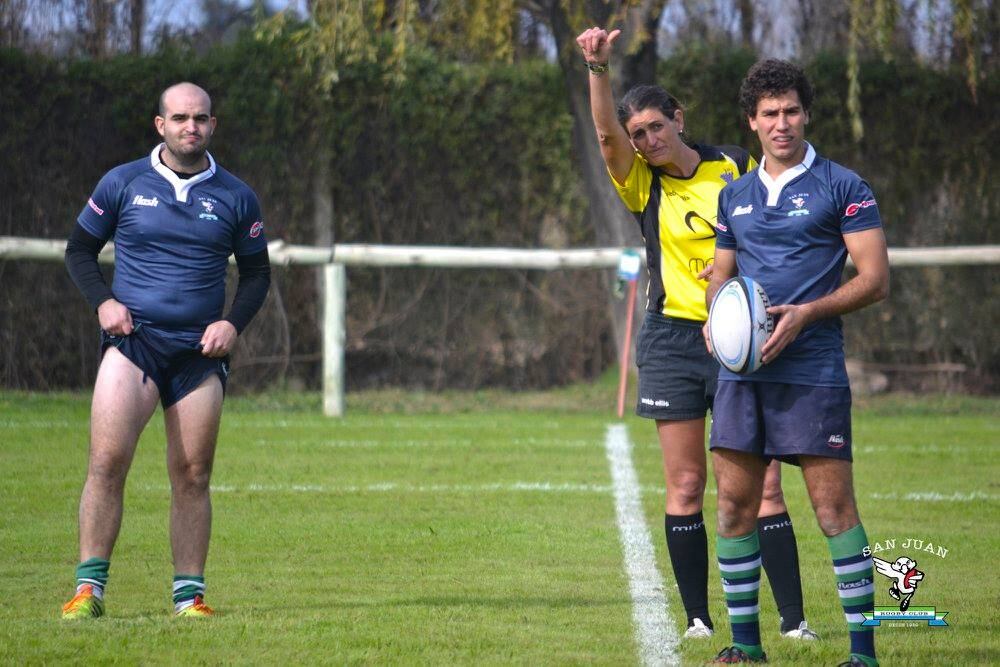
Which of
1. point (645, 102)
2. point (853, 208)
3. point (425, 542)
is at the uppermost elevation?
point (645, 102)

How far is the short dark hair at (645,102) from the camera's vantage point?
5.64 meters

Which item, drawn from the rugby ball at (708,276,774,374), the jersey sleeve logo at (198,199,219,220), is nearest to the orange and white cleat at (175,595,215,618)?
the jersey sleeve logo at (198,199,219,220)

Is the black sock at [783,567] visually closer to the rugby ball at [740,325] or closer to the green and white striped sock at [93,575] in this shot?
the rugby ball at [740,325]

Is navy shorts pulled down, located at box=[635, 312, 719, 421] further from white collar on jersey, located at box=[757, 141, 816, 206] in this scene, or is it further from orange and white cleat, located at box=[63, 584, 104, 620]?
orange and white cleat, located at box=[63, 584, 104, 620]

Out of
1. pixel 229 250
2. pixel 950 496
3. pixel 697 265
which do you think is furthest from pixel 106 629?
pixel 950 496

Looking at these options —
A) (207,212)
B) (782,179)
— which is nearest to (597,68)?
(782,179)

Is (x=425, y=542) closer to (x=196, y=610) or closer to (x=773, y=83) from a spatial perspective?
(x=196, y=610)

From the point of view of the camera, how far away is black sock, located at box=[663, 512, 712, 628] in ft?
18.7

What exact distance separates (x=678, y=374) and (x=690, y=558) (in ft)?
2.33

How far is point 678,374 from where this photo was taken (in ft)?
18.8

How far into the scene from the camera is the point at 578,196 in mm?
16625

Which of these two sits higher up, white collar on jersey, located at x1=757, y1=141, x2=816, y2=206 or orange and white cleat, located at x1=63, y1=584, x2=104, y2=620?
white collar on jersey, located at x1=757, y1=141, x2=816, y2=206

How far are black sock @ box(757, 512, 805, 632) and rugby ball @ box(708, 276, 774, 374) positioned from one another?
1.08 metres

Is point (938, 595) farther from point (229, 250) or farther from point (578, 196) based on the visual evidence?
point (578, 196)
